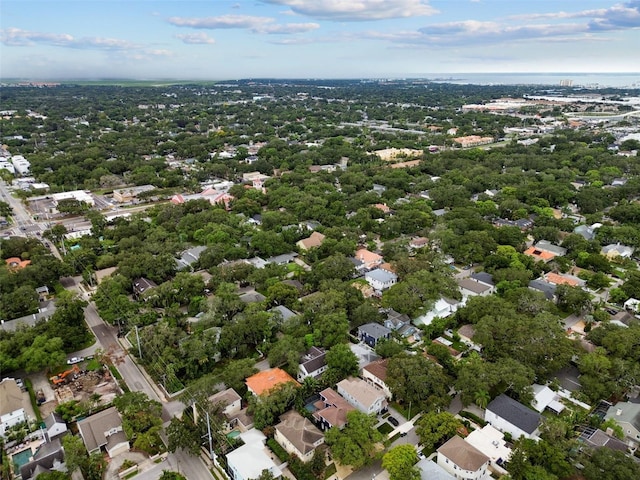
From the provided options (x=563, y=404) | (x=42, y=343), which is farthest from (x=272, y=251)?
(x=563, y=404)

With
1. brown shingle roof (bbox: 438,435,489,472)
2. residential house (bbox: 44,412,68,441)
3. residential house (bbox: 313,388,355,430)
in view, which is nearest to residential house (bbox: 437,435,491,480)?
brown shingle roof (bbox: 438,435,489,472)

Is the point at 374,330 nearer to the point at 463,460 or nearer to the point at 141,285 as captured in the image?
the point at 463,460

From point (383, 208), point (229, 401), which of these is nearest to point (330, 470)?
point (229, 401)

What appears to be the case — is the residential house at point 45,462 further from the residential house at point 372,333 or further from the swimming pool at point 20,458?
the residential house at point 372,333

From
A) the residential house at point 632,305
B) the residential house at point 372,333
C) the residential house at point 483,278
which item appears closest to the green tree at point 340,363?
the residential house at point 372,333

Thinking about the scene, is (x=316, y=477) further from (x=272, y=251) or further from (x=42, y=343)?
(x=272, y=251)

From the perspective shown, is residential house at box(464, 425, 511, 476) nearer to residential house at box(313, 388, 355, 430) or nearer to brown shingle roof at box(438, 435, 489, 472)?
Answer: brown shingle roof at box(438, 435, 489, 472)
